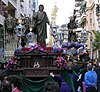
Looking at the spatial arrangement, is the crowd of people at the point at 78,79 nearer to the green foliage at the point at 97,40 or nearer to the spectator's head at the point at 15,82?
the spectator's head at the point at 15,82

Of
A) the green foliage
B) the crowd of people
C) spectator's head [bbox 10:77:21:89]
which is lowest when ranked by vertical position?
the crowd of people

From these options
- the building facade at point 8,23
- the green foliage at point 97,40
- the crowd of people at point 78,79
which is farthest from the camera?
the green foliage at point 97,40

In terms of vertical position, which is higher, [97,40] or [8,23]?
[8,23]

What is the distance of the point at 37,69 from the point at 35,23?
2616 millimetres

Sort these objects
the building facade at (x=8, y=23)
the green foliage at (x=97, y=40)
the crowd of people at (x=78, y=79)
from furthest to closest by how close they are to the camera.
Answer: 1. the green foliage at (x=97, y=40)
2. the building facade at (x=8, y=23)
3. the crowd of people at (x=78, y=79)

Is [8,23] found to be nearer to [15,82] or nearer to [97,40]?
[97,40]

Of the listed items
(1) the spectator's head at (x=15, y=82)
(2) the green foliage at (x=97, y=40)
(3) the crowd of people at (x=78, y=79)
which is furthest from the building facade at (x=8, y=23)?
(1) the spectator's head at (x=15, y=82)

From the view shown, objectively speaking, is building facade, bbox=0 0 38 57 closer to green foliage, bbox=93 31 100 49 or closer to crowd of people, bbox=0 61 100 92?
green foliage, bbox=93 31 100 49

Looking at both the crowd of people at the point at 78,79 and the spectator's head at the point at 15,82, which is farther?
the crowd of people at the point at 78,79

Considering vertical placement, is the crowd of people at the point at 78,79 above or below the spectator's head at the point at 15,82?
below

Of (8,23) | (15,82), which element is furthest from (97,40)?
(15,82)

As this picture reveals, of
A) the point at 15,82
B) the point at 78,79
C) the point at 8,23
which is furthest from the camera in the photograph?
the point at 8,23

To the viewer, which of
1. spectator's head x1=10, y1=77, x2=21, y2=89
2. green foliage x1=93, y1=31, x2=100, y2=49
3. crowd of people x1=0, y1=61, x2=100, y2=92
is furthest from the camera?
green foliage x1=93, y1=31, x2=100, y2=49

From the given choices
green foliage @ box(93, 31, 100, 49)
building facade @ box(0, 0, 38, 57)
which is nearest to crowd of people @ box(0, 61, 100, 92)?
building facade @ box(0, 0, 38, 57)
